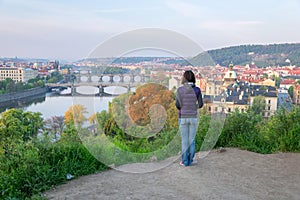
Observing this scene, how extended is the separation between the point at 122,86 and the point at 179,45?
935mm

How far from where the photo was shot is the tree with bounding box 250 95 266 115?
5.89 meters

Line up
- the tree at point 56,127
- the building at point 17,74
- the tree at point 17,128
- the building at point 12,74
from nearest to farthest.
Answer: the tree at point 56,127 < the tree at point 17,128 < the building at point 12,74 < the building at point 17,74

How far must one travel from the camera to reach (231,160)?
167 inches

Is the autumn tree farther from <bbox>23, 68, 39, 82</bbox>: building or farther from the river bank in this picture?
<bbox>23, 68, 39, 82</bbox>: building

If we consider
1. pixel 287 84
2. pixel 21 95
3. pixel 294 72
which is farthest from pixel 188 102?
pixel 21 95

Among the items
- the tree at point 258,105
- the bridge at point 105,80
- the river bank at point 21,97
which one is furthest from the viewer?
the river bank at point 21,97

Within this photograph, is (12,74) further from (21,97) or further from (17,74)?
(21,97)

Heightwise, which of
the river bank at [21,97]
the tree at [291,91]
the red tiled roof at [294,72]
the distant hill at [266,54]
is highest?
the distant hill at [266,54]

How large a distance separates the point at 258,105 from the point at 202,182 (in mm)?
3214

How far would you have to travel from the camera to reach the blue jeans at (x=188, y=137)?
12.7ft

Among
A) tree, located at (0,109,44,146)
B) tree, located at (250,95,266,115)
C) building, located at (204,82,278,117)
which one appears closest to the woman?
building, located at (204,82,278,117)

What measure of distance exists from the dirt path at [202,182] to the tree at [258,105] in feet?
5.69

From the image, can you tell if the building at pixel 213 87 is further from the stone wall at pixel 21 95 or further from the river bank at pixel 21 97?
the stone wall at pixel 21 95

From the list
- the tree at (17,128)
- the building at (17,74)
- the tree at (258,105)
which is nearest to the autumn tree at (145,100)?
the tree at (17,128)
